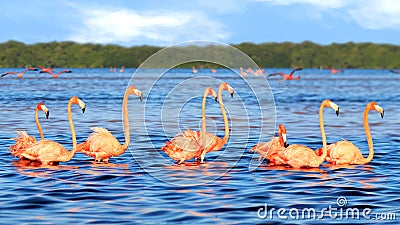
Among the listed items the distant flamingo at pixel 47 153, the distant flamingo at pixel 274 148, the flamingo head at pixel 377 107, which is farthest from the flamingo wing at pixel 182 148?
the flamingo head at pixel 377 107

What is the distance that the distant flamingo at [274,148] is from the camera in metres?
16.6

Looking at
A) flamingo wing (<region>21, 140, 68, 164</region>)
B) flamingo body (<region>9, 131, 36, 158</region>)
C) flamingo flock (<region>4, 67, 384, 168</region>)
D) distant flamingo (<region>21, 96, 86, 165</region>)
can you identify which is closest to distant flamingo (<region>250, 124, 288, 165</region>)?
flamingo flock (<region>4, 67, 384, 168</region>)

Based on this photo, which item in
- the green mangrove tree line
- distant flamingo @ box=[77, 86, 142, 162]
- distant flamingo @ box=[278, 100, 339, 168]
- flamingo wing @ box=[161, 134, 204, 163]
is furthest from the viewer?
the green mangrove tree line

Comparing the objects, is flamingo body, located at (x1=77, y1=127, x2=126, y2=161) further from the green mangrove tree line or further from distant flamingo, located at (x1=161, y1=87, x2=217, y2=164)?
the green mangrove tree line

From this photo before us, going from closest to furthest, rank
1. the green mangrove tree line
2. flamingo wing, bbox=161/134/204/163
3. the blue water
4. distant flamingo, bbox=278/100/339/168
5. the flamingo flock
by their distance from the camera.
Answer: the blue water
distant flamingo, bbox=278/100/339/168
the flamingo flock
flamingo wing, bbox=161/134/204/163
the green mangrove tree line

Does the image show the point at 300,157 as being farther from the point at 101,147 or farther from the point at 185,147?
the point at 101,147

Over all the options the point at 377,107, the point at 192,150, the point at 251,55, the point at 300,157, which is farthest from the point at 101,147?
the point at 251,55

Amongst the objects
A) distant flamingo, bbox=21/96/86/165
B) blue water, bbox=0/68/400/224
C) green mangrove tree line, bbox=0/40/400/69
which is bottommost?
blue water, bbox=0/68/400/224

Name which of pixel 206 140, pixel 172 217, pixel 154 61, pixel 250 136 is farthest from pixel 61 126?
pixel 172 217

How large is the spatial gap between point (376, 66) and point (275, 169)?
586ft

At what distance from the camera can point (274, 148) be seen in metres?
16.8

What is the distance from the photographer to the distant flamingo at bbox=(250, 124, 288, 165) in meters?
16.6

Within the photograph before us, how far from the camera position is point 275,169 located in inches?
639

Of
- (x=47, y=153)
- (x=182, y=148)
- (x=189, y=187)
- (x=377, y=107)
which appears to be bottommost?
(x=189, y=187)
